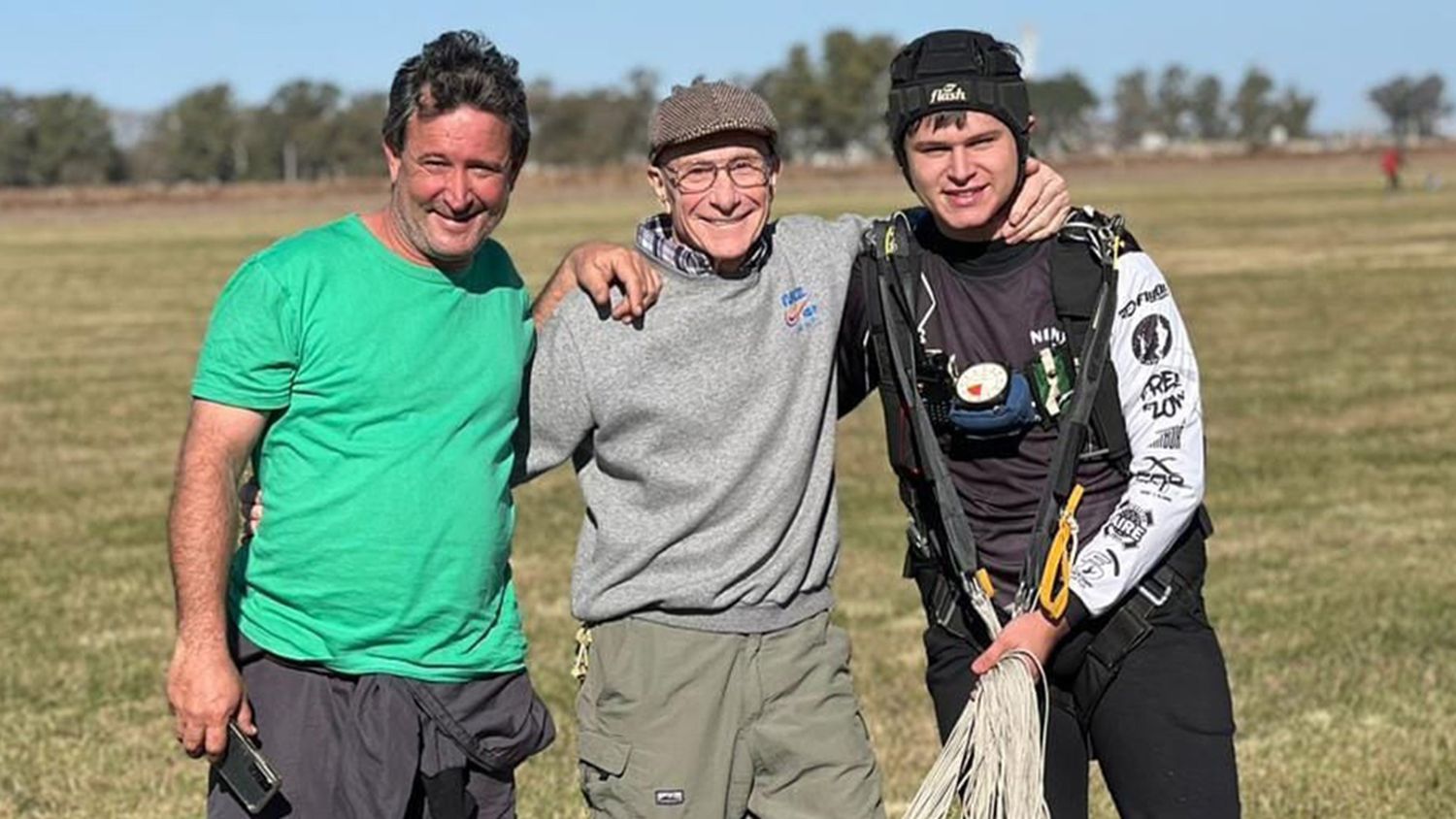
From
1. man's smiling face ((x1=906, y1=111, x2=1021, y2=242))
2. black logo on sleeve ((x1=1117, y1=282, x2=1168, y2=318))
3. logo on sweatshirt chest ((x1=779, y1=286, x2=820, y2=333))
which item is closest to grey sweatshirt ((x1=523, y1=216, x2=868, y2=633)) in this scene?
logo on sweatshirt chest ((x1=779, y1=286, x2=820, y2=333))

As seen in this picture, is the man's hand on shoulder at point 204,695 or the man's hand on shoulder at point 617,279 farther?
the man's hand on shoulder at point 617,279

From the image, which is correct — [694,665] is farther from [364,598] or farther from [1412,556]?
[1412,556]

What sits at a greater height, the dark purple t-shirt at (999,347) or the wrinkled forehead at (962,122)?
the wrinkled forehead at (962,122)

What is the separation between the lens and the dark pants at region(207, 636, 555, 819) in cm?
371

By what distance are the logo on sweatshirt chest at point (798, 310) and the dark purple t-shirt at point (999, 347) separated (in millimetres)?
261

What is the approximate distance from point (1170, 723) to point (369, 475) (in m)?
1.71

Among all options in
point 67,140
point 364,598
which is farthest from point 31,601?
point 67,140

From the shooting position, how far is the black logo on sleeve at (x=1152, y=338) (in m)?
3.58

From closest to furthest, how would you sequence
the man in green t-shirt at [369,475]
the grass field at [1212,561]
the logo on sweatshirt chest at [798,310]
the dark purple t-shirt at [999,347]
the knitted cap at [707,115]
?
the man in green t-shirt at [369,475]
the dark purple t-shirt at [999,347]
the knitted cap at [707,115]
the logo on sweatshirt chest at [798,310]
the grass field at [1212,561]

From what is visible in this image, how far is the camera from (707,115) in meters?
3.75

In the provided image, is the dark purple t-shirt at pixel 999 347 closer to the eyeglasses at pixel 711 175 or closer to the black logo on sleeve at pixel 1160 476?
the black logo on sleeve at pixel 1160 476

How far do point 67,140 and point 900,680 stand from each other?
153 meters

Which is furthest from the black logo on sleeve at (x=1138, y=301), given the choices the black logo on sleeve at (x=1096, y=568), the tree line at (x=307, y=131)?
A: the tree line at (x=307, y=131)

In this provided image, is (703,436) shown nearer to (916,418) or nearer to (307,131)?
(916,418)
